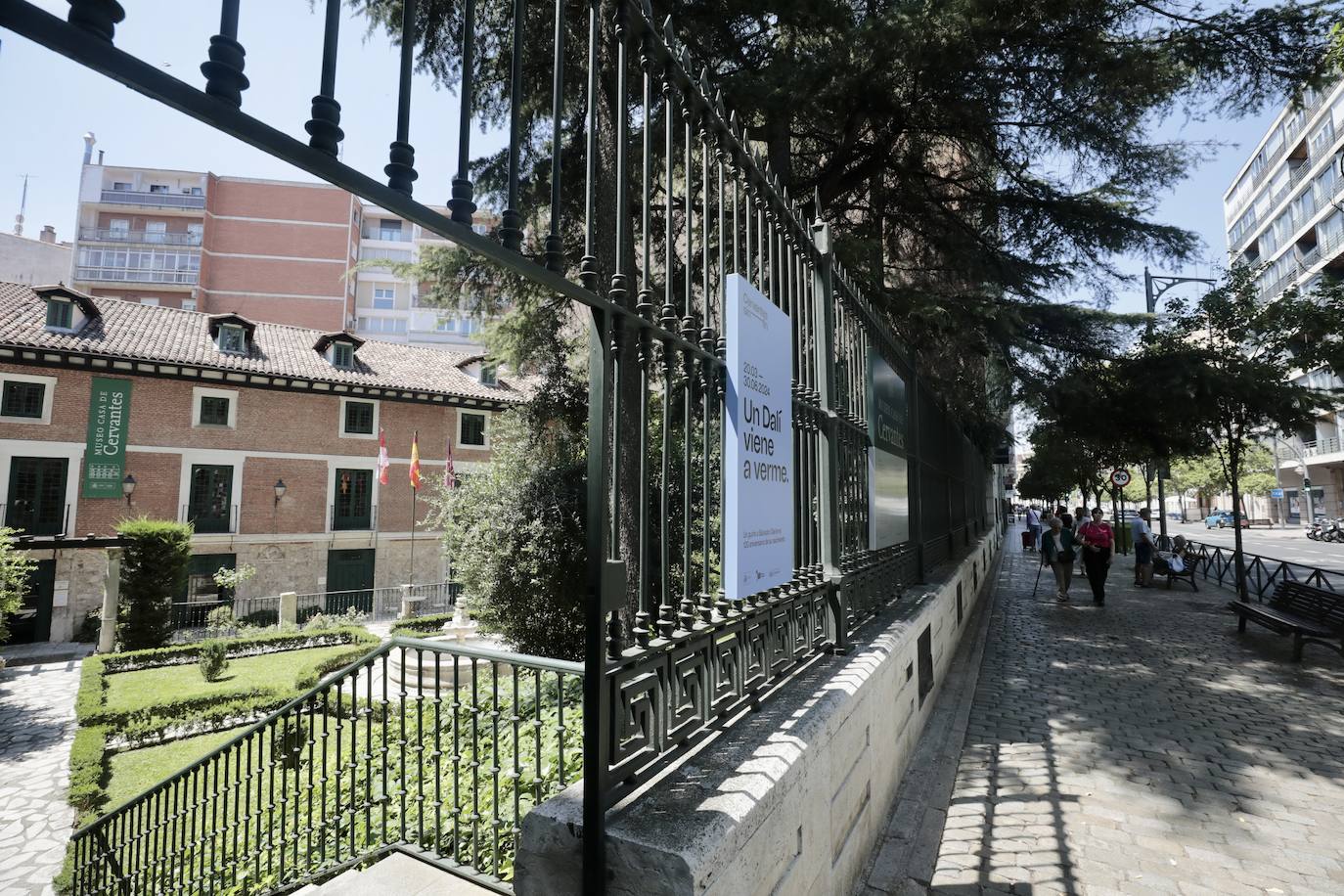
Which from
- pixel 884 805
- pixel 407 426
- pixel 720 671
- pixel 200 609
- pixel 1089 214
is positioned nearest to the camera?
pixel 720 671

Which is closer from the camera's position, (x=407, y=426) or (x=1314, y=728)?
(x=1314, y=728)

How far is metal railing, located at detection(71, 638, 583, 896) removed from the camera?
11.3ft

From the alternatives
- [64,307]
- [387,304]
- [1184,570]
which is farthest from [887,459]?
[387,304]

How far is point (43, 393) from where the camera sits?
19.4m

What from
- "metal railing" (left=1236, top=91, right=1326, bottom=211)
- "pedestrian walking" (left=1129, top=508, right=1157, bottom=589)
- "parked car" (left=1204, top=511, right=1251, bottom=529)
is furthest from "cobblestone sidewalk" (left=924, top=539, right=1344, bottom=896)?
"parked car" (left=1204, top=511, right=1251, bottom=529)

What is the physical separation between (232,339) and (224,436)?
3544 millimetres

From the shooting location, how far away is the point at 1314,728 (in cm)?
566

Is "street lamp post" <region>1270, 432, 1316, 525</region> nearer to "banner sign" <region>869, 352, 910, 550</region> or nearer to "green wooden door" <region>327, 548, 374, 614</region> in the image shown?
"banner sign" <region>869, 352, 910, 550</region>

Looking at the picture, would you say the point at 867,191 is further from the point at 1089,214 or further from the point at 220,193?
the point at 220,193

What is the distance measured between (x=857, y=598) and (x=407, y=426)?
24267mm

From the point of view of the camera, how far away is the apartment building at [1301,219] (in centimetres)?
3238

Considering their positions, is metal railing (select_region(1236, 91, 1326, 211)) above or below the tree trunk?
above

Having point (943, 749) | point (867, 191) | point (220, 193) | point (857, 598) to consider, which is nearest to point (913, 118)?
point (867, 191)

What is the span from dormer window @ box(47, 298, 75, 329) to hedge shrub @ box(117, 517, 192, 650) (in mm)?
7208
